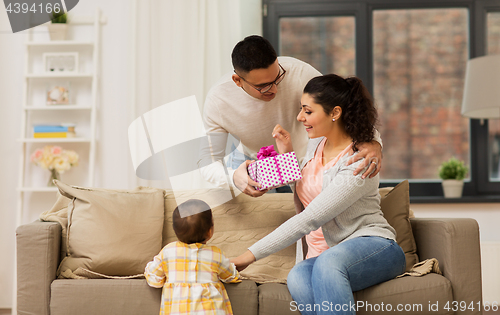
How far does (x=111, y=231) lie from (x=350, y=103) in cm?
105

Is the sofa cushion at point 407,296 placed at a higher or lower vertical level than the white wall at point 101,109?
lower

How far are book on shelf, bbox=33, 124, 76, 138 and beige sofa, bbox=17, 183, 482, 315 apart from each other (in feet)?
3.74

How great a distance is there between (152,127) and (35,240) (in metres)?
0.94

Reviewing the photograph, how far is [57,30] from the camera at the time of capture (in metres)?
2.62

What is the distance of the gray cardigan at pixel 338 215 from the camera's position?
129cm

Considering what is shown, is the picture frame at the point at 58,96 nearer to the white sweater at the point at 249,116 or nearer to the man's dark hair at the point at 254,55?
the white sweater at the point at 249,116

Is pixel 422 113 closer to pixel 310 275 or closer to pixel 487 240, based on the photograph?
pixel 487 240

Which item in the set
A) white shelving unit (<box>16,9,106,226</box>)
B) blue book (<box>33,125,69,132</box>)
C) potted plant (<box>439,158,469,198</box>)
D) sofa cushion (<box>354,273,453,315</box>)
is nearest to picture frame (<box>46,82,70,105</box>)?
white shelving unit (<box>16,9,106,226</box>)

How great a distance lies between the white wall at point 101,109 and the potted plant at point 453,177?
5.05ft

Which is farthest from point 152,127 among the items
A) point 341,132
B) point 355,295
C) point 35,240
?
point 355,295

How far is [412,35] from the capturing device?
114 inches

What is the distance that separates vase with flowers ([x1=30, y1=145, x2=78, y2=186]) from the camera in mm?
2486

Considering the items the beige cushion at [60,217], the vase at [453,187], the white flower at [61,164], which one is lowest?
the beige cushion at [60,217]

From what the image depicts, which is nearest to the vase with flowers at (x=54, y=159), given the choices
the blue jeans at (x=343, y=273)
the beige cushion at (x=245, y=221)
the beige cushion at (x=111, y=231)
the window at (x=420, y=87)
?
the beige cushion at (x=111, y=231)
